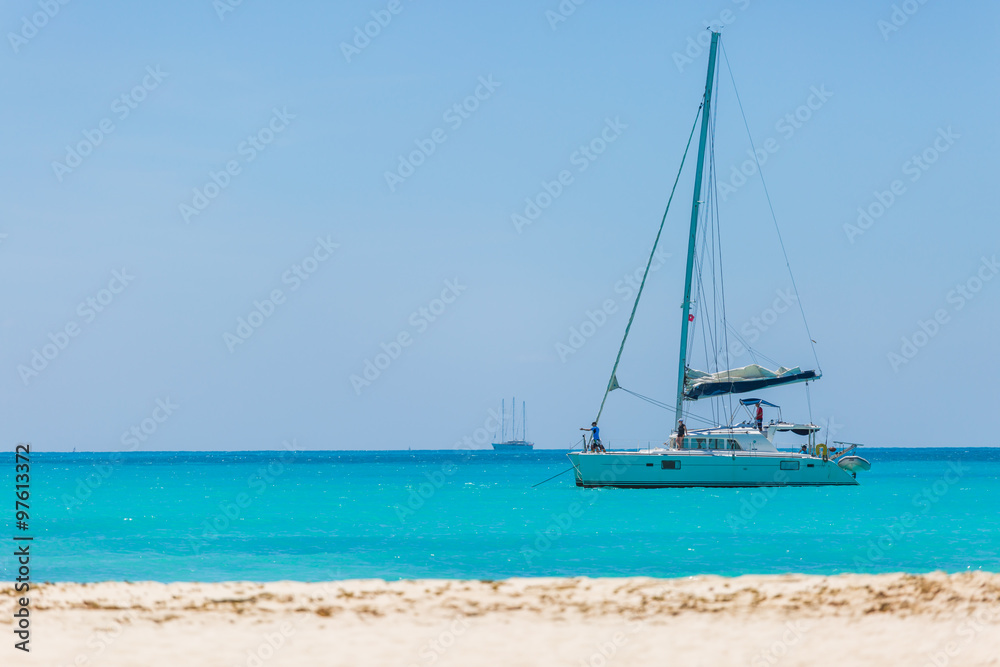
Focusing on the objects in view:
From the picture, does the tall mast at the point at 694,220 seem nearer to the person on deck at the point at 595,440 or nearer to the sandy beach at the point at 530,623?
the person on deck at the point at 595,440

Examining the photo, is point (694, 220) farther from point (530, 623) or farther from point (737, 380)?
point (530, 623)

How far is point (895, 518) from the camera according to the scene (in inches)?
1542

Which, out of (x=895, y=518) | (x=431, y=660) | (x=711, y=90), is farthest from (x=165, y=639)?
(x=711, y=90)

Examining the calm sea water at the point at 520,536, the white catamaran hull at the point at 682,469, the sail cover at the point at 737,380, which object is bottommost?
the calm sea water at the point at 520,536

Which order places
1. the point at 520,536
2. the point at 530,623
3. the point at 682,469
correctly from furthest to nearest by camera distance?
1. the point at 682,469
2. the point at 520,536
3. the point at 530,623

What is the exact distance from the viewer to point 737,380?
46469 millimetres

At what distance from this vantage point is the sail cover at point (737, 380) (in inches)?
1815

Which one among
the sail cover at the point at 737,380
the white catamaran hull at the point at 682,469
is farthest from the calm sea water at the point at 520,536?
the sail cover at the point at 737,380

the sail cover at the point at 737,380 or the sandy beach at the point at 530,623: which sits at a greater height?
the sail cover at the point at 737,380

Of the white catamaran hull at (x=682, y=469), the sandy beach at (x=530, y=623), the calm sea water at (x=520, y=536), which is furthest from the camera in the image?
the white catamaran hull at (x=682, y=469)

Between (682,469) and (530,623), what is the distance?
32532 millimetres

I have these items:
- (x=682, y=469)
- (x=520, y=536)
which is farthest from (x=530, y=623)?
(x=682, y=469)

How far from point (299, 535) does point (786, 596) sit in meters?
20.0

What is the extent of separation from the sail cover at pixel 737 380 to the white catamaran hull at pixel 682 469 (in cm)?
263
